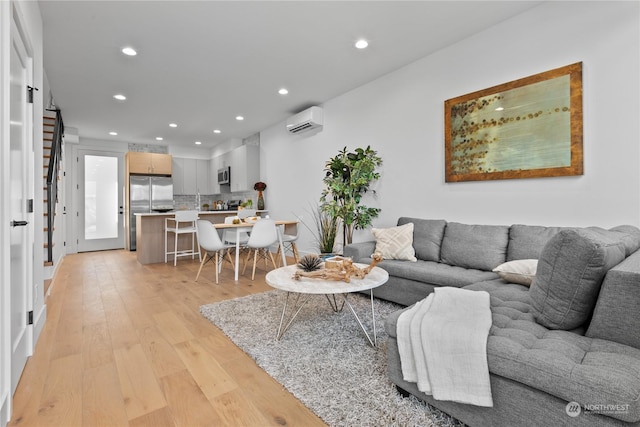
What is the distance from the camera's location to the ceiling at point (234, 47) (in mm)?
2656

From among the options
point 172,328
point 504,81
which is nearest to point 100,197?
point 172,328

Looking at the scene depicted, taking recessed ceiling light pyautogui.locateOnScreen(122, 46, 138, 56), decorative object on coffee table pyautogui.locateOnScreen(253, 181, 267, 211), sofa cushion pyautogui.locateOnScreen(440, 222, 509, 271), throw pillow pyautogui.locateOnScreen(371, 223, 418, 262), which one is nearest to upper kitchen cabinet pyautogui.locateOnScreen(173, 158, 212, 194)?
decorative object on coffee table pyautogui.locateOnScreen(253, 181, 267, 211)

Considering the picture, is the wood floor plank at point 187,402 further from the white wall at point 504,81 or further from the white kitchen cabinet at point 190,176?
the white kitchen cabinet at point 190,176

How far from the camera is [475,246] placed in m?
2.82

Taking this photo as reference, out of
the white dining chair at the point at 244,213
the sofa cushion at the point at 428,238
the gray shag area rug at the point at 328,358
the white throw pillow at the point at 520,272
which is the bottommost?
the gray shag area rug at the point at 328,358

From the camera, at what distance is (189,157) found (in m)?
8.45

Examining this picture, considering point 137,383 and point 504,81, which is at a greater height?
point 504,81

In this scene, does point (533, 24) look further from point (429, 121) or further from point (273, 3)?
point (273, 3)

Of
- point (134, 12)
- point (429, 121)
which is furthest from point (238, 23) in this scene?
point (429, 121)

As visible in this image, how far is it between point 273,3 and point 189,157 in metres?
6.68

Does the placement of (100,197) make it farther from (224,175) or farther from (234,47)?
(234,47)

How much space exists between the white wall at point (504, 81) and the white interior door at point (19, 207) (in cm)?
340

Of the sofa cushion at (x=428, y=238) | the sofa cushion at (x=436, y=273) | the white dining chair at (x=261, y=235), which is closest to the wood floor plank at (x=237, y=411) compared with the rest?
A: the sofa cushion at (x=436, y=273)

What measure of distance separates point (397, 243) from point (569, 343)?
196 cm
